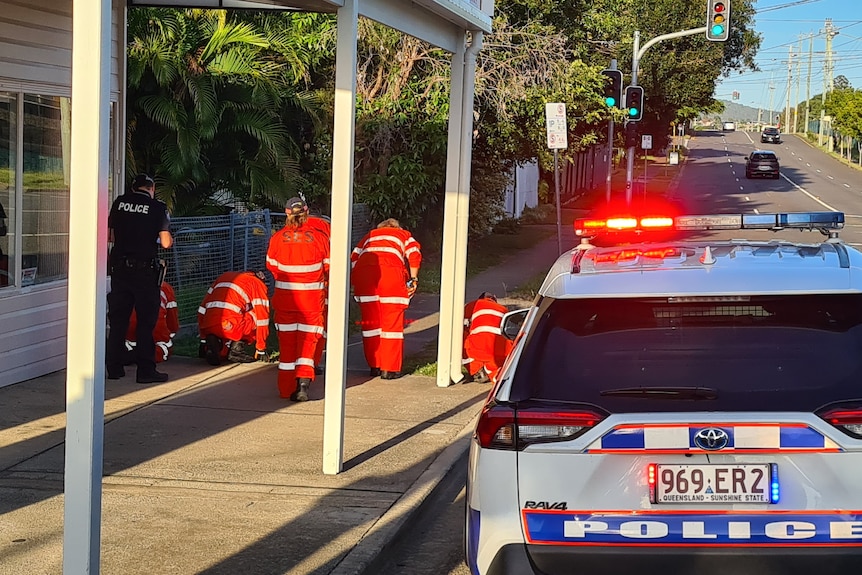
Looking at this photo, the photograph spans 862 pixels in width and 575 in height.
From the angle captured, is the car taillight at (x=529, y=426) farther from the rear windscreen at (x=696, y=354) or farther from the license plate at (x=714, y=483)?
the license plate at (x=714, y=483)

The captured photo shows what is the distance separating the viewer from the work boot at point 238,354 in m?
10.9

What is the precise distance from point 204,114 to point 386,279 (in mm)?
6193

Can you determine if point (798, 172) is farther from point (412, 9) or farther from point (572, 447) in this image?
point (572, 447)

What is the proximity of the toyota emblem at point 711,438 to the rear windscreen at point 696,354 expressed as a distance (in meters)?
0.09

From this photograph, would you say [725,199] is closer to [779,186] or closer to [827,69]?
[779,186]

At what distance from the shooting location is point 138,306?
9680mm

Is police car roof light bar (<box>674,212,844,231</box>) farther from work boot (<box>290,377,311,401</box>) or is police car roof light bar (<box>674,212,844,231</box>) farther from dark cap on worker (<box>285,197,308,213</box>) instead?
work boot (<box>290,377,311,401</box>)

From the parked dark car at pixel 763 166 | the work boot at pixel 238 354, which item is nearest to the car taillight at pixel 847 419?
the work boot at pixel 238 354

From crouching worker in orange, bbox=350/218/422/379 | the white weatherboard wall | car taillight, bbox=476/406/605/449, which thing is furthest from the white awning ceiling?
car taillight, bbox=476/406/605/449

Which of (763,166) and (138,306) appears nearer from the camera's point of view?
(138,306)

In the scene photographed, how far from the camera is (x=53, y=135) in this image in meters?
10.2

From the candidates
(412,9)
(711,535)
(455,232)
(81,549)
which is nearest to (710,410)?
(711,535)

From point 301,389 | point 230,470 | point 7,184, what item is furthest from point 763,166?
point 230,470

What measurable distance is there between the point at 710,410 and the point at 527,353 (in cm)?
66
